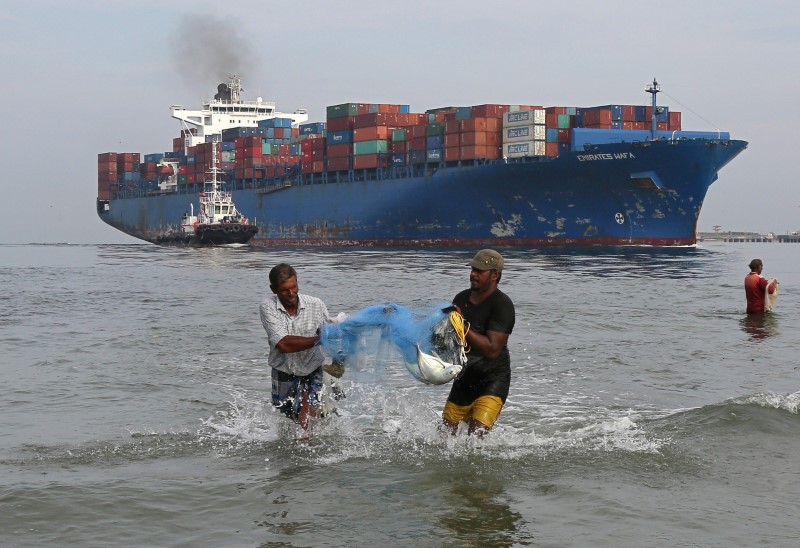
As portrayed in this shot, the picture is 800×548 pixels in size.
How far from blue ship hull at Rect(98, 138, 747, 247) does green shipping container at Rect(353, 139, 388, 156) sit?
156 cm

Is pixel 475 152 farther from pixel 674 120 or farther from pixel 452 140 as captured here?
pixel 674 120

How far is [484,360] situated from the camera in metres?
7.20

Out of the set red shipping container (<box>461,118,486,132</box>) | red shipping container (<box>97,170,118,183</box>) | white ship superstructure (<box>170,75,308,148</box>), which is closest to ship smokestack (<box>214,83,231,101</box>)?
white ship superstructure (<box>170,75,308,148</box>)

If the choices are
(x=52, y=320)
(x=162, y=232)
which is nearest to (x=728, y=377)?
(x=52, y=320)

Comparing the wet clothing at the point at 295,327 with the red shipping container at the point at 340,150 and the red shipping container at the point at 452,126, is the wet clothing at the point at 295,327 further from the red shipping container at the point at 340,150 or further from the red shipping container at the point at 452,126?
the red shipping container at the point at 340,150

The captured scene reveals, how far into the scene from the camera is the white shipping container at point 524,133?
186 ft

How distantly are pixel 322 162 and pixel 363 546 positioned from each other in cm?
6667

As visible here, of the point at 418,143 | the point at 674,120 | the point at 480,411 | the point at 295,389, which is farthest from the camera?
the point at 418,143

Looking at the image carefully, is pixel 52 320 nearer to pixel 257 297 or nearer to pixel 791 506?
pixel 257 297

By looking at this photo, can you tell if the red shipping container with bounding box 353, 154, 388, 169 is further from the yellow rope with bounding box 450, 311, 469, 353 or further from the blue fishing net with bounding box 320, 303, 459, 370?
the yellow rope with bounding box 450, 311, 469, 353

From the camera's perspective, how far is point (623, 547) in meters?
5.87

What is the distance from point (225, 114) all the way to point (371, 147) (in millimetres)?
30418

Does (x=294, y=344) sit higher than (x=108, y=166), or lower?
lower

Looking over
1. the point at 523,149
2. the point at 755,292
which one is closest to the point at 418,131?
the point at 523,149
